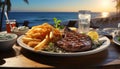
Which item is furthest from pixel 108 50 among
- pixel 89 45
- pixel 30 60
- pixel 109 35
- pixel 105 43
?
pixel 30 60

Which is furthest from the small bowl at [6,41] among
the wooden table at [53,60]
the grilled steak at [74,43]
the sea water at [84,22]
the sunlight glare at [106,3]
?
the sunlight glare at [106,3]

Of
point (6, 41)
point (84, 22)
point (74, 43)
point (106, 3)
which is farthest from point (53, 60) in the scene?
point (106, 3)

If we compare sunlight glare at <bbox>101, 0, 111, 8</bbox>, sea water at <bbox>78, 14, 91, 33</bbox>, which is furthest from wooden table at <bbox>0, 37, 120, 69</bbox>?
sunlight glare at <bbox>101, 0, 111, 8</bbox>

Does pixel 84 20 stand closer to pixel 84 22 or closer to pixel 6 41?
pixel 84 22

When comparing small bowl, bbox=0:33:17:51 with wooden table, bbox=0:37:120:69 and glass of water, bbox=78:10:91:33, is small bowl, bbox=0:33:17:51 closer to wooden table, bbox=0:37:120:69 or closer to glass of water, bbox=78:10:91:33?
wooden table, bbox=0:37:120:69

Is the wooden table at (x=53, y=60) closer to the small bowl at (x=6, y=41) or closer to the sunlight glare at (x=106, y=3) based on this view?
the small bowl at (x=6, y=41)

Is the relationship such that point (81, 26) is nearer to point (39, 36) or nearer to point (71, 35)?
point (71, 35)
